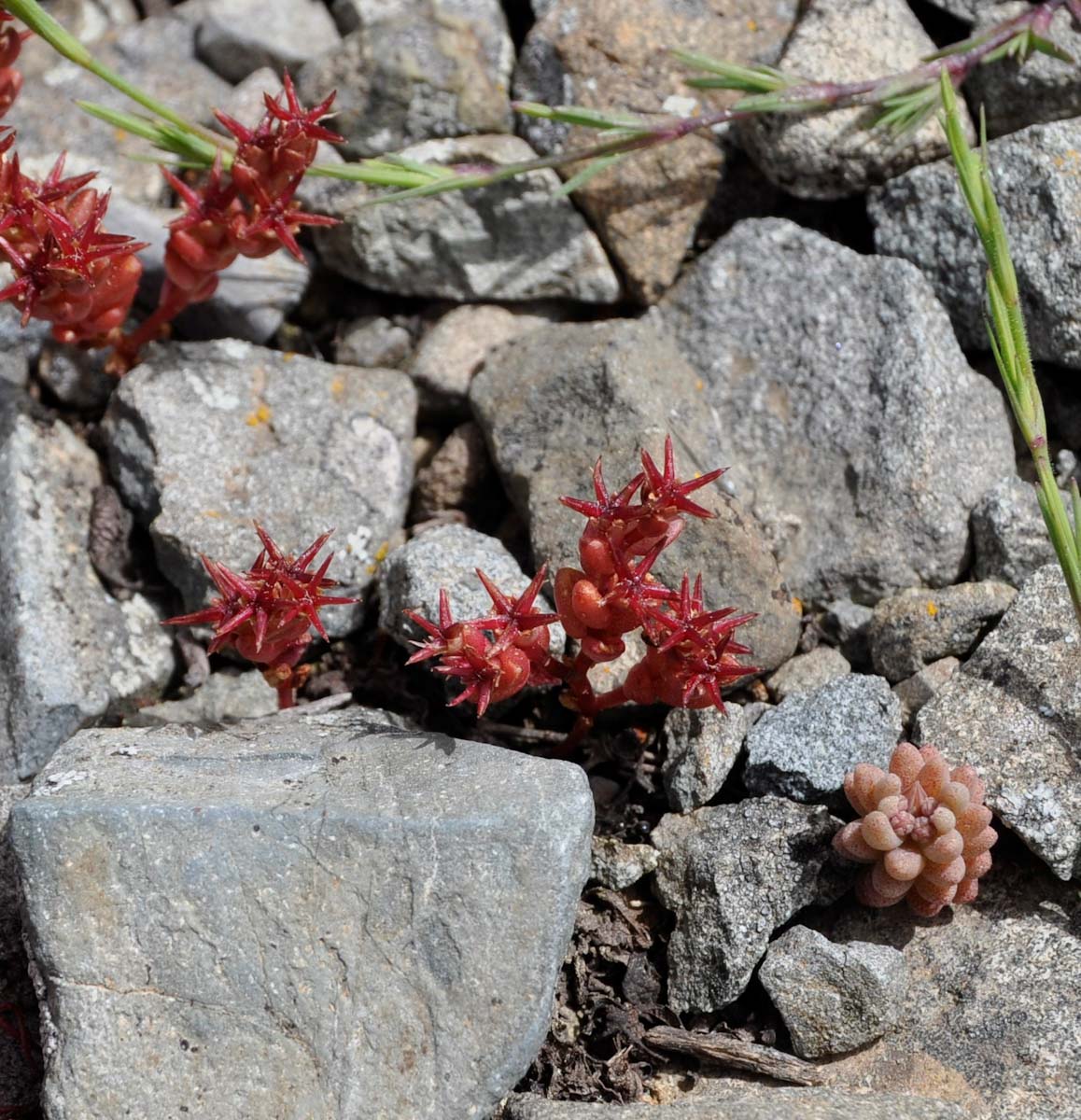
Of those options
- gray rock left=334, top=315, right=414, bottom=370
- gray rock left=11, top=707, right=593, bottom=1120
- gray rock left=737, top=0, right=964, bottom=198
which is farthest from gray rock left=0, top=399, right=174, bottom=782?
gray rock left=737, top=0, right=964, bottom=198

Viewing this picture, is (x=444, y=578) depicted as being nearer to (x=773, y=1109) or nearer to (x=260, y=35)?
(x=773, y=1109)

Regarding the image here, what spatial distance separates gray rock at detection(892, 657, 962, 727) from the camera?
3568 millimetres

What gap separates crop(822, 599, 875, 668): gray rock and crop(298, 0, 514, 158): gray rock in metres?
2.20

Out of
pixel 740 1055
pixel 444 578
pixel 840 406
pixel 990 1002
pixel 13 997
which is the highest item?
pixel 840 406

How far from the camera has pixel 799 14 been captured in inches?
181

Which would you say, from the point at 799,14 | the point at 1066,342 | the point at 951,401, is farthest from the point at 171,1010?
the point at 799,14

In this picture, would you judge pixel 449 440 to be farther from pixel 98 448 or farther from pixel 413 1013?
pixel 413 1013

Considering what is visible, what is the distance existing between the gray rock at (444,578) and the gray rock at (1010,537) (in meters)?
1.40

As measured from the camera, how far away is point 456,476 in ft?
13.7

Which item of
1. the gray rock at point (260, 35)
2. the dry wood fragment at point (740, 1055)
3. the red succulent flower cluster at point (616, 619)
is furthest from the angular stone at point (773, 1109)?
the gray rock at point (260, 35)

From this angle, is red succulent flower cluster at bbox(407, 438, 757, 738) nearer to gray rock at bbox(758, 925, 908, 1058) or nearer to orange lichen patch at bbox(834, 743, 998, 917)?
orange lichen patch at bbox(834, 743, 998, 917)

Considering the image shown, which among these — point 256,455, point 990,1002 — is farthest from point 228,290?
point 990,1002

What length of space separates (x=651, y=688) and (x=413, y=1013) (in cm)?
103

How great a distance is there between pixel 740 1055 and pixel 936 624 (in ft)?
4.54
